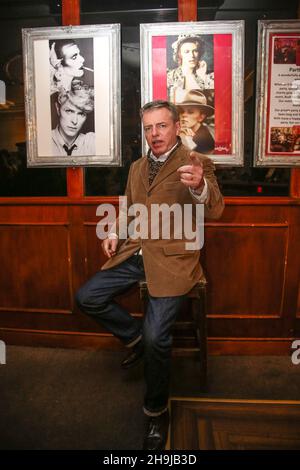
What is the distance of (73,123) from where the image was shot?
2836mm

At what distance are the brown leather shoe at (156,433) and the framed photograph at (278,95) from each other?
1944 millimetres

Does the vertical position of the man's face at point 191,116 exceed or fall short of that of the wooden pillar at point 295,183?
it exceeds it

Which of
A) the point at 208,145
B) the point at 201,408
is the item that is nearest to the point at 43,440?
the point at 201,408

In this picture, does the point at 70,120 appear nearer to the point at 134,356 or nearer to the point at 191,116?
the point at 191,116

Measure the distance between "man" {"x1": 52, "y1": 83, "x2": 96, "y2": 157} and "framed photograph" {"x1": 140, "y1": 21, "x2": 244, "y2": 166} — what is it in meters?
0.48

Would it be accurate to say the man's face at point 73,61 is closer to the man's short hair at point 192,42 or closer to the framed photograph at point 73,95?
the framed photograph at point 73,95

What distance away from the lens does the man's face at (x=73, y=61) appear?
108 inches

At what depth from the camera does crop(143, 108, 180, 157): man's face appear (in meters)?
2.23

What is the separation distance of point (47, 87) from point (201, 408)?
2.62 m

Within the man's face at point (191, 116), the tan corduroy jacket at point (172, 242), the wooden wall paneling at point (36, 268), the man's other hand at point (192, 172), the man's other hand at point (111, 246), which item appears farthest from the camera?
the wooden wall paneling at point (36, 268)

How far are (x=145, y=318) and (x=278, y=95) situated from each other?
1930 millimetres

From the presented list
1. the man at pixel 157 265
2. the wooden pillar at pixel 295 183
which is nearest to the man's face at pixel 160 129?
the man at pixel 157 265

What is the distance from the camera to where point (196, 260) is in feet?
7.54

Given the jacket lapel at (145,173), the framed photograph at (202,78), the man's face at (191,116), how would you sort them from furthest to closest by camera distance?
1. the man's face at (191,116)
2. the framed photograph at (202,78)
3. the jacket lapel at (145,173)
